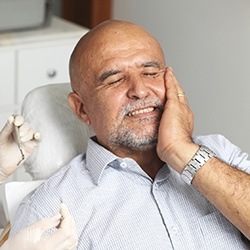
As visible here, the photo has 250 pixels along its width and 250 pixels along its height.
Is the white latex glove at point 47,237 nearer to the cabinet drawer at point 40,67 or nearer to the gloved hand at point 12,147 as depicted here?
the gloved hand at point 12,147

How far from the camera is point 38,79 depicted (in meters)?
3.11

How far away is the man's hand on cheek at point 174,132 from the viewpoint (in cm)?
183

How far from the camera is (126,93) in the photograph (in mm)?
1905

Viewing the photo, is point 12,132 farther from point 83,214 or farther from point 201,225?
point 201,225

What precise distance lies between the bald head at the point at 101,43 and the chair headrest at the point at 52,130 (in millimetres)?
167

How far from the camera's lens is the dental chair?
2045mm

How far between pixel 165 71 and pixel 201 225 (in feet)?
1.34

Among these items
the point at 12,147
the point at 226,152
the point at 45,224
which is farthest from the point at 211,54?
the point at 45,224

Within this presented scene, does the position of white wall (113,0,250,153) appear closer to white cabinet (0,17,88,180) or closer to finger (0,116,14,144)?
white cabinet (0,17,88,180)

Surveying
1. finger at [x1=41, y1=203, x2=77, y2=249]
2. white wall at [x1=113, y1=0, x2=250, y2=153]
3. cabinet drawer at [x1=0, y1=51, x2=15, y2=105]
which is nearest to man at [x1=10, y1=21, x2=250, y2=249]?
finger at [x1=41, y1=203, x2=77, y2=249]

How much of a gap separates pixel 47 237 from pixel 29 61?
1.70 metres

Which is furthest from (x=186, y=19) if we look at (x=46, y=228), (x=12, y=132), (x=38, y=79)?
(x=46, y=228)

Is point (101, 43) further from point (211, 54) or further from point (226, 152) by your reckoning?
point (211, 54)

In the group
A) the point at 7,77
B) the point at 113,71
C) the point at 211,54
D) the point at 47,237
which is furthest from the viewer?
the point at 7,77
